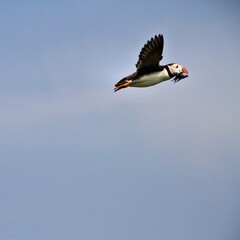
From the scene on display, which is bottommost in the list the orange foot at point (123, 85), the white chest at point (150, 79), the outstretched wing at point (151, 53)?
the orange foot at point (123, 85)

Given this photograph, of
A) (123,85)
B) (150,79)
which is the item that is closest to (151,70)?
(150,79)

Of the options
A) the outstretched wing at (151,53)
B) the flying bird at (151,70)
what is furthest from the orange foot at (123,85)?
the outstretched wing at (151,53)

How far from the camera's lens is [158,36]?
39188 millimetres

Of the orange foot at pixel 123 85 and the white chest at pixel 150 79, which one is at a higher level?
the white chest at pixel 150 79

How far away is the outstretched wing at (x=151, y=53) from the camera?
129 feet

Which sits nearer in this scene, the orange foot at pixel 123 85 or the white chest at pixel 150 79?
the orange foot at pixel 123 85

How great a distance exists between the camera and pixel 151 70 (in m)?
39.9

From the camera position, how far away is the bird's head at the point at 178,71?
40188mm

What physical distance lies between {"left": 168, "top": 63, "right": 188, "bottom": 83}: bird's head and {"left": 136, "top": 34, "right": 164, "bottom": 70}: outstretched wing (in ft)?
2.08

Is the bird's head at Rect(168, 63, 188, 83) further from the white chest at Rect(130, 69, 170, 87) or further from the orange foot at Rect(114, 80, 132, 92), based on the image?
the orange foot at Rect(114, 80, 132, 92)

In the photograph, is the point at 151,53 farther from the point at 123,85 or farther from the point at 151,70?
the point at 123,85

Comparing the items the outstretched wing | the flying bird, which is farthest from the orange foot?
the outstretched wing

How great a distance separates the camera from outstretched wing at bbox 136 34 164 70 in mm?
39188

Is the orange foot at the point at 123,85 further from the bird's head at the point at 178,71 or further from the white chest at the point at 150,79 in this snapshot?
the bird's head at the point at 178,71
